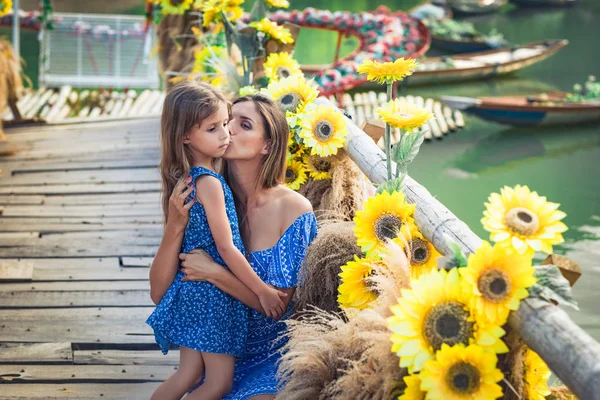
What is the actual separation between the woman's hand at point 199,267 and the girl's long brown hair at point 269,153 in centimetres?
16

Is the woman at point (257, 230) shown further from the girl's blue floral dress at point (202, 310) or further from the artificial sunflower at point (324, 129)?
the artificial sunflower at point (324, 129)

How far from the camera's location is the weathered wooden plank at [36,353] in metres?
2.61

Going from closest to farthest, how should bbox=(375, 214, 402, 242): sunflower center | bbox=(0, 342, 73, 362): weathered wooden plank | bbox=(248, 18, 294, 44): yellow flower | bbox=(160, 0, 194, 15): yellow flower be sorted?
bbox=(375, 214, 402, 242): sunflower center → bbox=(0, 342, 73, 362): weathered wooden plank → bbox=(248, 18, 294, 44): yellow flower → bbox=(160, 0, 194, 15): yellow flower

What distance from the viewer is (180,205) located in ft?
6.57

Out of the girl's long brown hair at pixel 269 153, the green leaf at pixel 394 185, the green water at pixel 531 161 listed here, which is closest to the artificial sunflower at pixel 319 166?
the girl's long brown hair at pixel 269 153

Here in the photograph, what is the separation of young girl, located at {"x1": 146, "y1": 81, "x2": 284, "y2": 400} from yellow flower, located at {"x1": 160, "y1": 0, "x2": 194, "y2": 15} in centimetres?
236

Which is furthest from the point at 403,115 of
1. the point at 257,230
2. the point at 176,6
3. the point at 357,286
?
the point at 176,6

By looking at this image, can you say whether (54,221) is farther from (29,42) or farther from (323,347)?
(29,42)

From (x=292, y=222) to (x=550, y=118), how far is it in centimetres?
755

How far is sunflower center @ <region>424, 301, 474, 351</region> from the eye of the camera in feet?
4.46

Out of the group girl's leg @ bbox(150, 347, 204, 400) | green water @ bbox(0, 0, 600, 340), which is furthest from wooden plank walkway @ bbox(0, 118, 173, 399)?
green water @ bbox(0, 0, 600, 340)

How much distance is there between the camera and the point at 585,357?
1.18 m

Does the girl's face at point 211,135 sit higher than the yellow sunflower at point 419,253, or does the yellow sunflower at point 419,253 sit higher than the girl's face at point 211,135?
the girl's face at point 211,135

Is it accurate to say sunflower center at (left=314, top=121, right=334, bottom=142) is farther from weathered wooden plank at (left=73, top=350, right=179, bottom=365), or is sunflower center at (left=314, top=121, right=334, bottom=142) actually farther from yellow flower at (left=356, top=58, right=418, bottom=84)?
weathered wooden plank at (left=73, top=350, right=179, bottom=365)
